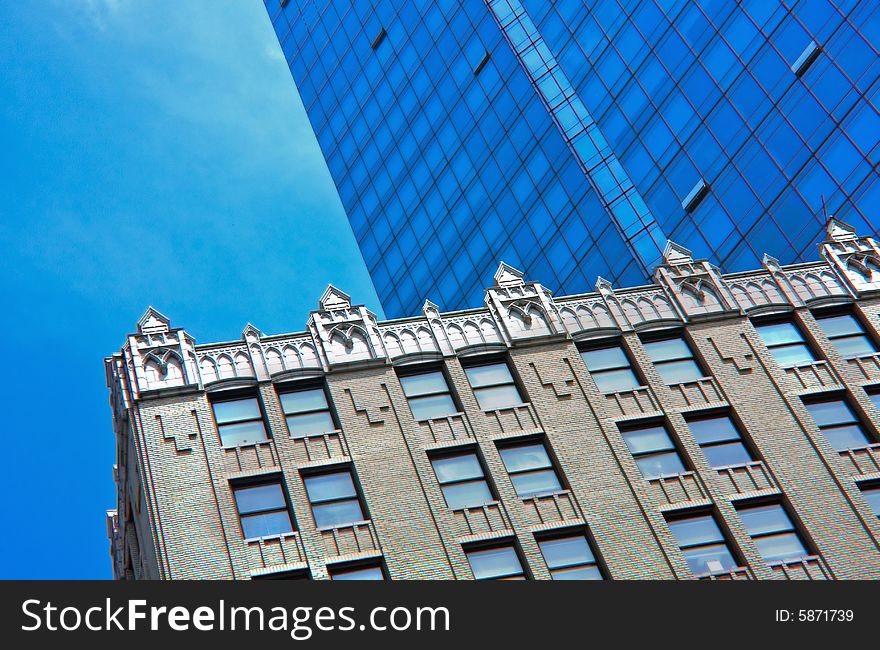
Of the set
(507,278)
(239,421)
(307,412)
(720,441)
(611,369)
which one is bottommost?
(720,441)

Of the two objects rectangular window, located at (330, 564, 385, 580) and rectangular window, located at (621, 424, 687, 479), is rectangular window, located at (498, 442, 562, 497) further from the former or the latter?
rectangular window, located at (330, 564, 385, 580)

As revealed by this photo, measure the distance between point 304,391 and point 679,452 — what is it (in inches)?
513

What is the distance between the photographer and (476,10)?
89500 millimetres

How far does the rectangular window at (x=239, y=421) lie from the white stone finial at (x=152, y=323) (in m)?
3.89

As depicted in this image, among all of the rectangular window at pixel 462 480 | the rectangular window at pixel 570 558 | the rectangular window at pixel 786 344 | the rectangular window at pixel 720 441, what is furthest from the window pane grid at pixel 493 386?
the rectangular window at pixel 786 344

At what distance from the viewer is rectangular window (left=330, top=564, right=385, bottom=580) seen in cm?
3484

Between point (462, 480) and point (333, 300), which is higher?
point (333, 300)

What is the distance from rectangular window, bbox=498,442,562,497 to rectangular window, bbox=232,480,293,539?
7476mm

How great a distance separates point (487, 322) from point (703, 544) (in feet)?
37.8

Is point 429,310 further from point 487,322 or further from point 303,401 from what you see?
point 303,401

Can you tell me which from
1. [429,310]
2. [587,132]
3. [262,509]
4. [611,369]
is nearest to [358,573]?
[262,509]

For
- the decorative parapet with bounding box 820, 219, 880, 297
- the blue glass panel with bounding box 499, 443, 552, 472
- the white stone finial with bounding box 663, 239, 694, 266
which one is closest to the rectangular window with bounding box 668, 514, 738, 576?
the blue glass panel with bounding box 499, 443, 552, 472

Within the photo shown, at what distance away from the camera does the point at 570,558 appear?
36188mm

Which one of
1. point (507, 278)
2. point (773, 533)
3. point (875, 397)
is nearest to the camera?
point (773, 533)
